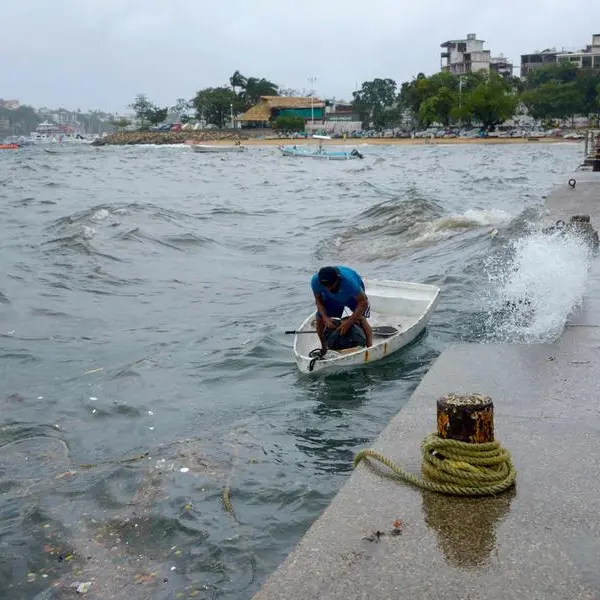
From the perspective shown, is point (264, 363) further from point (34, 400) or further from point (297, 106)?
point (297, 106)

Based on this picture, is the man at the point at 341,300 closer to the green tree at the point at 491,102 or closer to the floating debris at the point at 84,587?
the floating debris at the point at 84,587

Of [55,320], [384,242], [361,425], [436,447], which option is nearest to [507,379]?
[361,425]

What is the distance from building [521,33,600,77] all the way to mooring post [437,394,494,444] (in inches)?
4823

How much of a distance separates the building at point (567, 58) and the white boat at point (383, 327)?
11626cm

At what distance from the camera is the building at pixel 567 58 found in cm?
12169

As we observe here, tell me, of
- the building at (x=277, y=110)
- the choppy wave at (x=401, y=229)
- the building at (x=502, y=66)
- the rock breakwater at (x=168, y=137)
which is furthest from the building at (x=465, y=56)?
the choppy wave at (x=401, y=229)

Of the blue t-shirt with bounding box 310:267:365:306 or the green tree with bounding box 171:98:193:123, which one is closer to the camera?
the blue t-shirt with bounding box 310:267:365:306

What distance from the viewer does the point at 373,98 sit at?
13312 cm

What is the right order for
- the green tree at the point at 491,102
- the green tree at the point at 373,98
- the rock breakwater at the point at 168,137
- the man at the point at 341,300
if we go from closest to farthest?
the man at the point at 341,300 → the green tree at the point at 491,102 → the rock breakwater at the point at 168,137 → the green tree at the point at 373,98

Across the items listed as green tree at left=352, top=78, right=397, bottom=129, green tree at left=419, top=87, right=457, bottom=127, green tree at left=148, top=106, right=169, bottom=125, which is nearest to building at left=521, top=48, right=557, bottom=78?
green tree at left=352, top=78, right=397, bottom=129

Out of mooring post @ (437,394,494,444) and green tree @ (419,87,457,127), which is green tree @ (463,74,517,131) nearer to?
green tree @ (419,87,457,127)

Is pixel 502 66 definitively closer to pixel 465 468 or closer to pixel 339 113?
pixel 339 113

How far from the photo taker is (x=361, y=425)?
7.14m

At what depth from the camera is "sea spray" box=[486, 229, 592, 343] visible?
8.73m
